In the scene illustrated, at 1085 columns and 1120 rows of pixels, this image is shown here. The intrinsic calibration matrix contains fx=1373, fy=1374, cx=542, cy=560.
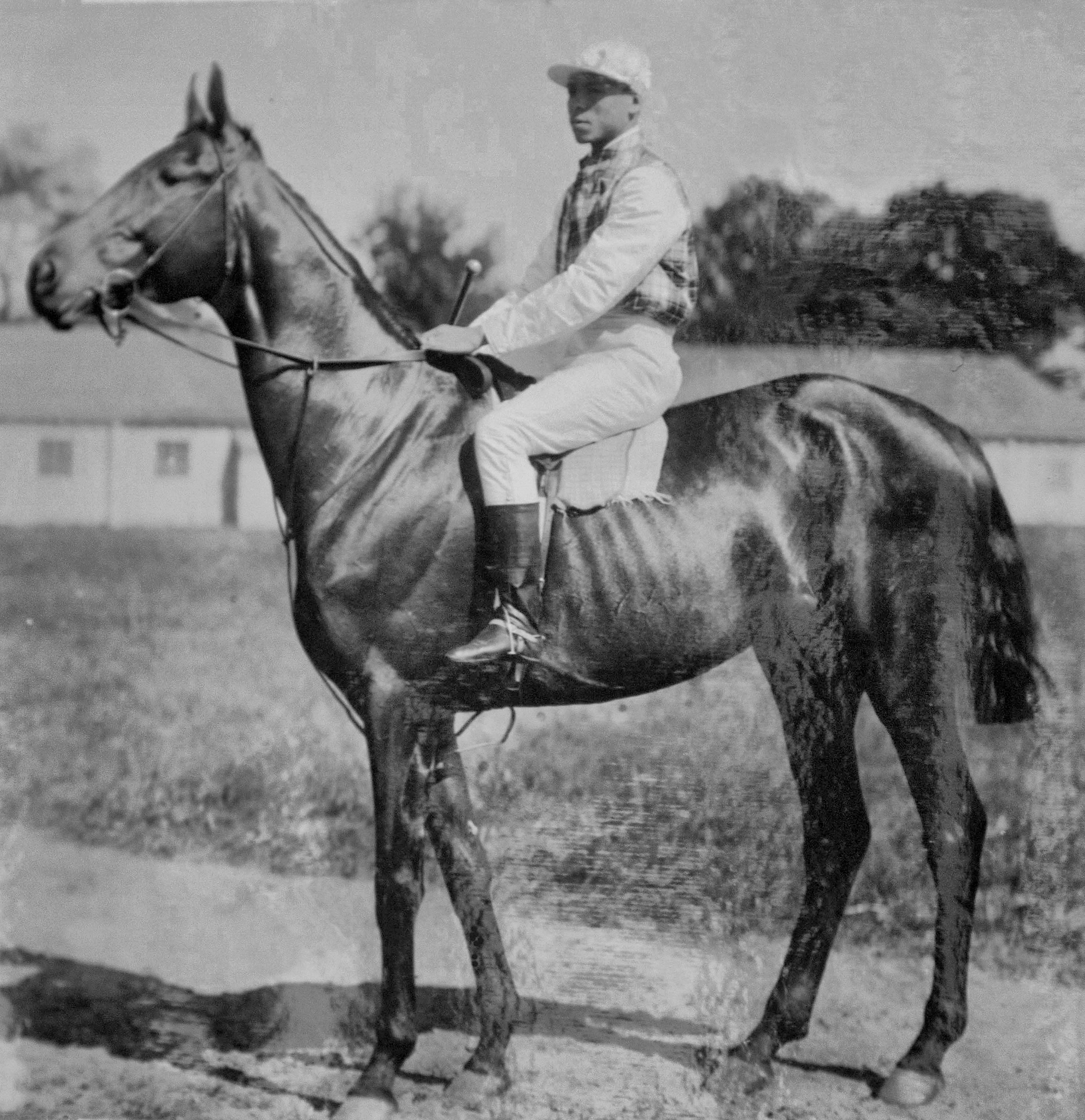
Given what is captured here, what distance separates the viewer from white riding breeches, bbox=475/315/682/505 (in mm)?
4023

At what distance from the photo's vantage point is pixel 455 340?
4148mm

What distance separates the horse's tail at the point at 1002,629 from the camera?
420cm

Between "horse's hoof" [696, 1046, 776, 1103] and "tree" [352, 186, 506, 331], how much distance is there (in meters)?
2.49

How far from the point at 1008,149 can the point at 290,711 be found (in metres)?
2.93

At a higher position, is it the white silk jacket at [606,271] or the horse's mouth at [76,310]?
the white silk jacket at [606,271]

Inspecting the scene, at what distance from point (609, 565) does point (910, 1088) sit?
1810 millimetres

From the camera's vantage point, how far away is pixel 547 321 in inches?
160

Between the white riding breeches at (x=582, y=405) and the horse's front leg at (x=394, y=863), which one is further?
the horse's front leg at (x=394, y=863)

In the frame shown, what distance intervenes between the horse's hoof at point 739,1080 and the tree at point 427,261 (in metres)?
2.49

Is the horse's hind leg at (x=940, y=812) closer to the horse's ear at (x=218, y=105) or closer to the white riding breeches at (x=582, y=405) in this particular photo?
the white riding breeches at (x=582, y=405)

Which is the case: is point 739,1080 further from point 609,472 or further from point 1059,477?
point 1059,477

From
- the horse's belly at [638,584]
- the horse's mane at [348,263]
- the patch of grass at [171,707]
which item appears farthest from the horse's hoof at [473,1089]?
the horse's mane at [348,263]

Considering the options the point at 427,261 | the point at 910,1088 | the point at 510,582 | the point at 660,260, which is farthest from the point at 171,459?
the point at 910,1088

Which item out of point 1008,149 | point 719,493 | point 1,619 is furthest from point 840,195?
point 1,619
